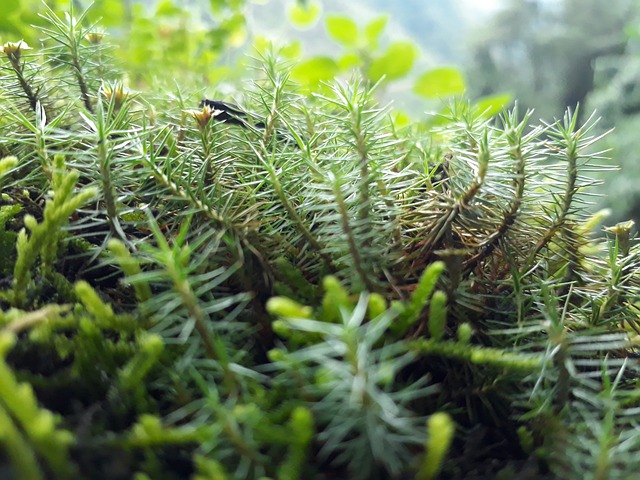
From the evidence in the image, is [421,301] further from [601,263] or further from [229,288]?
[601,263]

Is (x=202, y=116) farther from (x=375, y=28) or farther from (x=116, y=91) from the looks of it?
(x=375, y=28)

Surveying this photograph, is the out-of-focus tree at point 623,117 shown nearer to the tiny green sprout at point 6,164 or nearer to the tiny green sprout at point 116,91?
the tiny green sprout at point 116,91

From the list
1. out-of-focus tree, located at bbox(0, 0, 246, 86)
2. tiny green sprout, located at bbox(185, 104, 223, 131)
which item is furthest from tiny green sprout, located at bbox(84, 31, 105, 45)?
out-of-focus tree, located at bbox(0, 0, 246, 86)

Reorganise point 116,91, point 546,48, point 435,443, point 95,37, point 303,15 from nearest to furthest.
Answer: point 435,443
point 116,91
point 95,37
point 303,15
point 546,48

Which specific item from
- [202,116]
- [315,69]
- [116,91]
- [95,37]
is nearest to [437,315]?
[202,116]

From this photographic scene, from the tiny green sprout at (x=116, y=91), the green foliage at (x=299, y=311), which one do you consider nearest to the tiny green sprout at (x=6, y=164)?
the green foliage at (x=299, y=311)

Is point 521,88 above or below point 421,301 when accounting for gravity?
above

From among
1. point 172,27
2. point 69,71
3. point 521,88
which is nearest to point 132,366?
point 69,71
